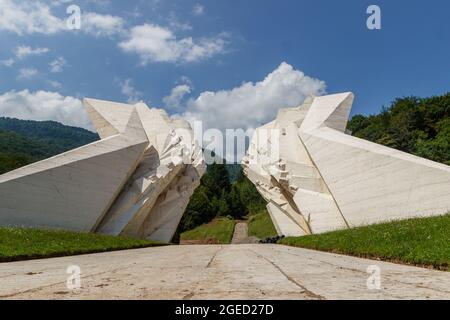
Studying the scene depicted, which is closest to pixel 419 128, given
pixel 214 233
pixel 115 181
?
pixel 214 233

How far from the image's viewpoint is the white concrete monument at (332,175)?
1036cm

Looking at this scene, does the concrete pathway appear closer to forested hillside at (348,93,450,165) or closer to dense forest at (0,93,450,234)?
dense forest at (0,93,450,234)

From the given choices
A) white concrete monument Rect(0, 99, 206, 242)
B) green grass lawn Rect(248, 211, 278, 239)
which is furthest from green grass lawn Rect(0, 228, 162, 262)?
green grass lawn Rect(248, 211, 278, 239)

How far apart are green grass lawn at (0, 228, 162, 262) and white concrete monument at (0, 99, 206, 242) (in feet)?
7.24

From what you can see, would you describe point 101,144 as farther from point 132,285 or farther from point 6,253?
point 132,285

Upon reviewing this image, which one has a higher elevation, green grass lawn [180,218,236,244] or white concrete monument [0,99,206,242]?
white concrete monument [0,99,206,242]

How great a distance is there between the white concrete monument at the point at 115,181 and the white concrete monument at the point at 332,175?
396 centimetres

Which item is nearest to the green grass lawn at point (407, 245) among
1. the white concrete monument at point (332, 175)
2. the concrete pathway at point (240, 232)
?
the white concrete monument at point (332, 175)

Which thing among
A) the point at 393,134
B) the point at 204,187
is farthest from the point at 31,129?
the point at 393,134

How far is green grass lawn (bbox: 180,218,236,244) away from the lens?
38.5 metres

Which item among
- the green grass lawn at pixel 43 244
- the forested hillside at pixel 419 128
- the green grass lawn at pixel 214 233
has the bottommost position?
the green grass lawn at pixel 214 233

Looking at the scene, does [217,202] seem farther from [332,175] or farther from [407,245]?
[407,245]

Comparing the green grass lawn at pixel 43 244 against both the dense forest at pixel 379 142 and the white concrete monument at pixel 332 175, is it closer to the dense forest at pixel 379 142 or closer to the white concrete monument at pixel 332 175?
the white concrete monument at pixel 332 175

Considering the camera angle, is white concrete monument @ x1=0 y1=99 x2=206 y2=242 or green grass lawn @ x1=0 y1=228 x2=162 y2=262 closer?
green grass lawn @ x1=0 y1=228 x2=162 y2=262
